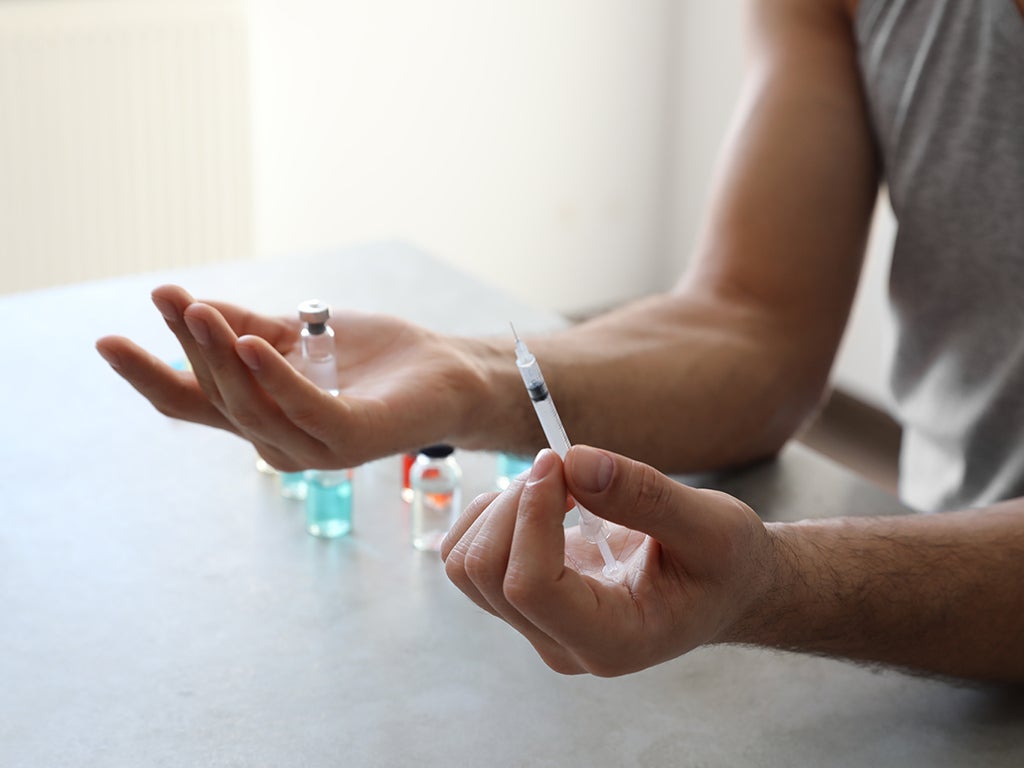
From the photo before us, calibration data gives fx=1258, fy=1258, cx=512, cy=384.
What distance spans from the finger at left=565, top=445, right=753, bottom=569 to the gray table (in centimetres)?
20

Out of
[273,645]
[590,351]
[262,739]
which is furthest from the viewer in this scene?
[590,351]

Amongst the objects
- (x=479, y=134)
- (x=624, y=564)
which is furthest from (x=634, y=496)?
(x=479, y=134)

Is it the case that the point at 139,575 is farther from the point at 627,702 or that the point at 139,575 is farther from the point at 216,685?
the point at 627,702

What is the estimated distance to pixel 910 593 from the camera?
36.2 inches

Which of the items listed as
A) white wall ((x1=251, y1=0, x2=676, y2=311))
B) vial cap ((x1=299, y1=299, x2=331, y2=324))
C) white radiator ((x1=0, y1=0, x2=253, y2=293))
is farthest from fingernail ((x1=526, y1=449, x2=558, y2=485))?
white wall ((x1=251, y1=0, x2=676, y2=311))

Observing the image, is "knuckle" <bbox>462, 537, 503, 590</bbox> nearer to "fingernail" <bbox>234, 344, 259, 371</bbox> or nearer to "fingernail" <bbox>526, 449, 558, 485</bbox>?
"fingernail" <bbox>526, 449, 558, 485</bbox>

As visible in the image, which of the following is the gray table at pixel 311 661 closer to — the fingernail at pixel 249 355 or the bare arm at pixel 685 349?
the bare arm at pixel 685 349

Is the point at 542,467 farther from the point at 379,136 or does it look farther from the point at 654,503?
the point at 379,136

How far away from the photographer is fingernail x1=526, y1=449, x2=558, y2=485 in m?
0.70

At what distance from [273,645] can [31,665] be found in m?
0.18

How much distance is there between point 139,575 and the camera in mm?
1052

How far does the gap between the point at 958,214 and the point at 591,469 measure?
2.42 feet

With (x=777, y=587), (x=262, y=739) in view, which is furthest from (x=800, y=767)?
(x=262, y=739)

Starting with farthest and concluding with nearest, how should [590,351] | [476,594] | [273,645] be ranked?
1. [590,351]
2. [273,645]
3. [476,594]
